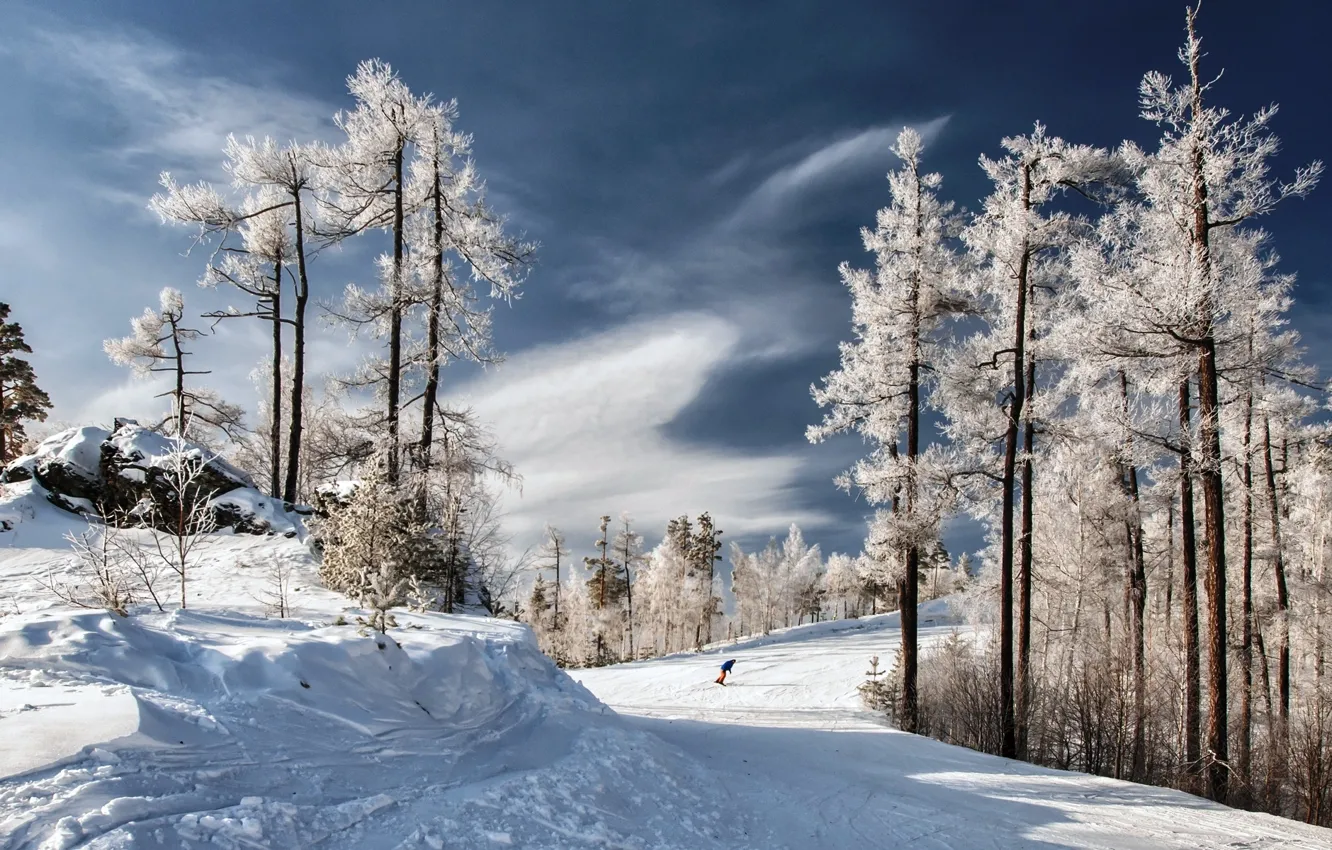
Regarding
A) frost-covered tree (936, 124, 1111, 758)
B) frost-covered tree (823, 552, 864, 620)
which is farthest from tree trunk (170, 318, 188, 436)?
frost-covered tree (823, 552, 864, 620)

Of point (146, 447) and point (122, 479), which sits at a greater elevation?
point (146, 447)

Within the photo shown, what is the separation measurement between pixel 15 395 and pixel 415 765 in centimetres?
2795

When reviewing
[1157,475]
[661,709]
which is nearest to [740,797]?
[661,709]

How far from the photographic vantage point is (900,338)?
13953 mm

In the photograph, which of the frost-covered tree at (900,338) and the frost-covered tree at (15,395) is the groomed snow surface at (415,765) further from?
the frost-covered tree at (15,395)

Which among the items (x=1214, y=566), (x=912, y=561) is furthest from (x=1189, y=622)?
(x=912, y=561)

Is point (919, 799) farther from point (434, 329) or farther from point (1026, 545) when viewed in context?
point (434, 329)

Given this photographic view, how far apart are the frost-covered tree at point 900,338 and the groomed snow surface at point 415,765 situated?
493cm

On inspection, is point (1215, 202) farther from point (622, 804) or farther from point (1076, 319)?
point (622, 804)

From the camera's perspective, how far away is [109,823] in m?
2.76

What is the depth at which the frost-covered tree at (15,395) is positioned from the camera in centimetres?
2162

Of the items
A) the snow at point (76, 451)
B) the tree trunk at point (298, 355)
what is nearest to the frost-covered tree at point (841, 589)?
the tree trunk at point (298, 355)

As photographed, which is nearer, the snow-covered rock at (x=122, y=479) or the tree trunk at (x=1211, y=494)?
the tree trunk at (x=1211, y=494)

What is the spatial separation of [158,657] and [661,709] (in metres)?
Answer: 11.0
